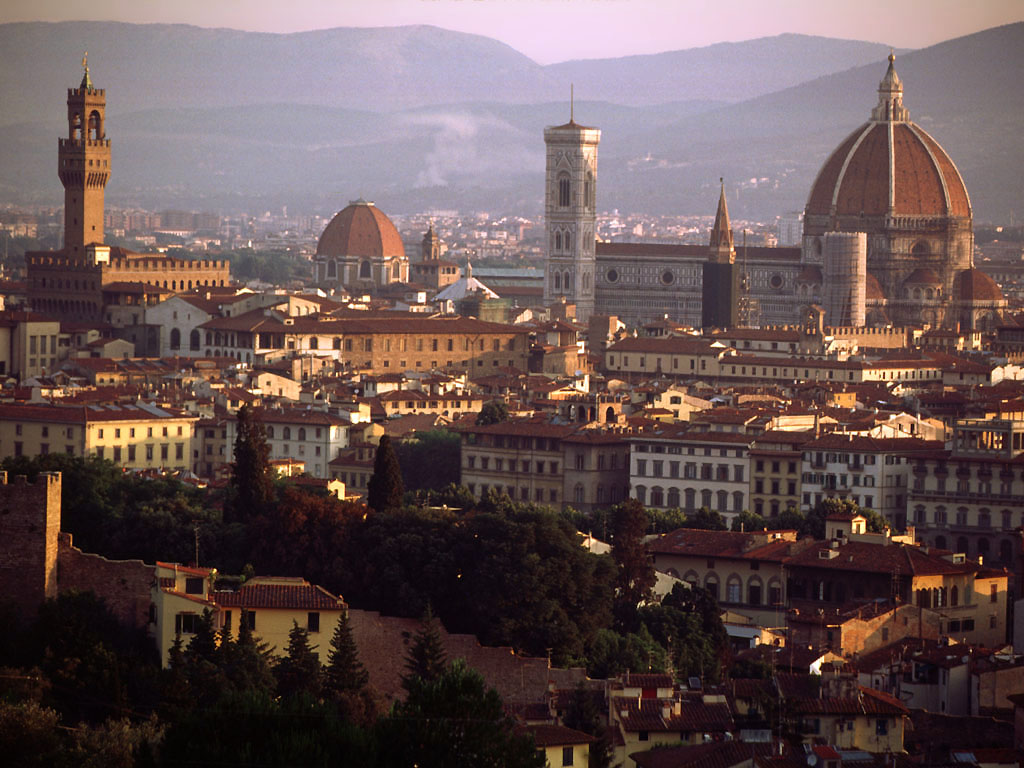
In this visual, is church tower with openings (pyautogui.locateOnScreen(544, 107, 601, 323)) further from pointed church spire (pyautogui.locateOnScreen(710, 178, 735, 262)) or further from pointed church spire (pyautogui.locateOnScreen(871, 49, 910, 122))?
pointed church spire (pyautogui.locateOnScreen(871, 49, 910, 122))

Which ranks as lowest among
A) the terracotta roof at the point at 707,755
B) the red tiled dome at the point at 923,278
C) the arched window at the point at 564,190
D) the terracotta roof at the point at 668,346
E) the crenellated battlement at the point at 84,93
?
the terracotta roof at the point at 707,755

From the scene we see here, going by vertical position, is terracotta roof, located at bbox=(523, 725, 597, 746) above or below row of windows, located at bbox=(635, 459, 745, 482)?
below

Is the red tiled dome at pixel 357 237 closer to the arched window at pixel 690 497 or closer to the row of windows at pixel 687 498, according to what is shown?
the row of windows at pixel 687 498

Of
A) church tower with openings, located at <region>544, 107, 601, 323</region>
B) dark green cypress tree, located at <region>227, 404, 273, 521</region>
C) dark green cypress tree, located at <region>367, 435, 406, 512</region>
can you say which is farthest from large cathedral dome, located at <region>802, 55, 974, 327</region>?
dark green cypress tree, located at <region>227, 404, 273, 521</region>

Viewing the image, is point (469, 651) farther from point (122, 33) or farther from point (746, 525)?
point (122, 33)

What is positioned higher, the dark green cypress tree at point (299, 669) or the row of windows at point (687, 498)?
the row of windows at point (687, 498)

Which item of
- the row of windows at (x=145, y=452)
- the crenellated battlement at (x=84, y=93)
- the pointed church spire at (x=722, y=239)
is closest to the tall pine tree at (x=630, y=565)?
the row of windows at (x=145, y=452)

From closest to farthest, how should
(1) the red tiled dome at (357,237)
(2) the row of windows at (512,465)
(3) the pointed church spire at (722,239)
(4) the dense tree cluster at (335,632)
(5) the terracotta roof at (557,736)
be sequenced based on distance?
1. (4) the dense tree cluster at (335,632)
2. (5) the terracotta roof at (557,736)
3. (2) the row of windows at (512,465)
4. (3) the pointed church spire at (722,239)
5. (1) the red tiled dome at (357,237)
